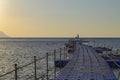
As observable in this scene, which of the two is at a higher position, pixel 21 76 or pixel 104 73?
pixel 104 73

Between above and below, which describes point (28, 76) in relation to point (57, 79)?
below

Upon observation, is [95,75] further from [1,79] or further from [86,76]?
[1,79]

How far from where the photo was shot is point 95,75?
55.7 feet

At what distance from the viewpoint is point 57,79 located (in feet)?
50.2

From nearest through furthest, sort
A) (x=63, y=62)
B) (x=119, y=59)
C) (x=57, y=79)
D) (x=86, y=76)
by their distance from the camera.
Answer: (x=57, y=79), (x=86, y=76), (x=63, y=62), (x=119, y=59)

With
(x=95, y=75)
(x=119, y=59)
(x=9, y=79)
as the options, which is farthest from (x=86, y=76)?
(x=119, y=59)

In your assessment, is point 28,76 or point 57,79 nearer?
point 57,79

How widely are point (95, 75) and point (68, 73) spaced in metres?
1.57

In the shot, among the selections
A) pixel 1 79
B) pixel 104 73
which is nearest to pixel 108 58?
pixel 1 79

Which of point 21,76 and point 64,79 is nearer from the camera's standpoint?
point 64,79

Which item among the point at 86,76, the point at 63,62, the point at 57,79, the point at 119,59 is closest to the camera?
the point at 57,79

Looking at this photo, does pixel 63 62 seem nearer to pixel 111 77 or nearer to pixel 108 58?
pixel 108 58

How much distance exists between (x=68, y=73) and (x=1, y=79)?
50.8 ft

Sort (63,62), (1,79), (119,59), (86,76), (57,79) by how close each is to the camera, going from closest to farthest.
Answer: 1. (57,79)
2. (86,76)
3. (1,79)
4. (63,62)
5. (119,59)
